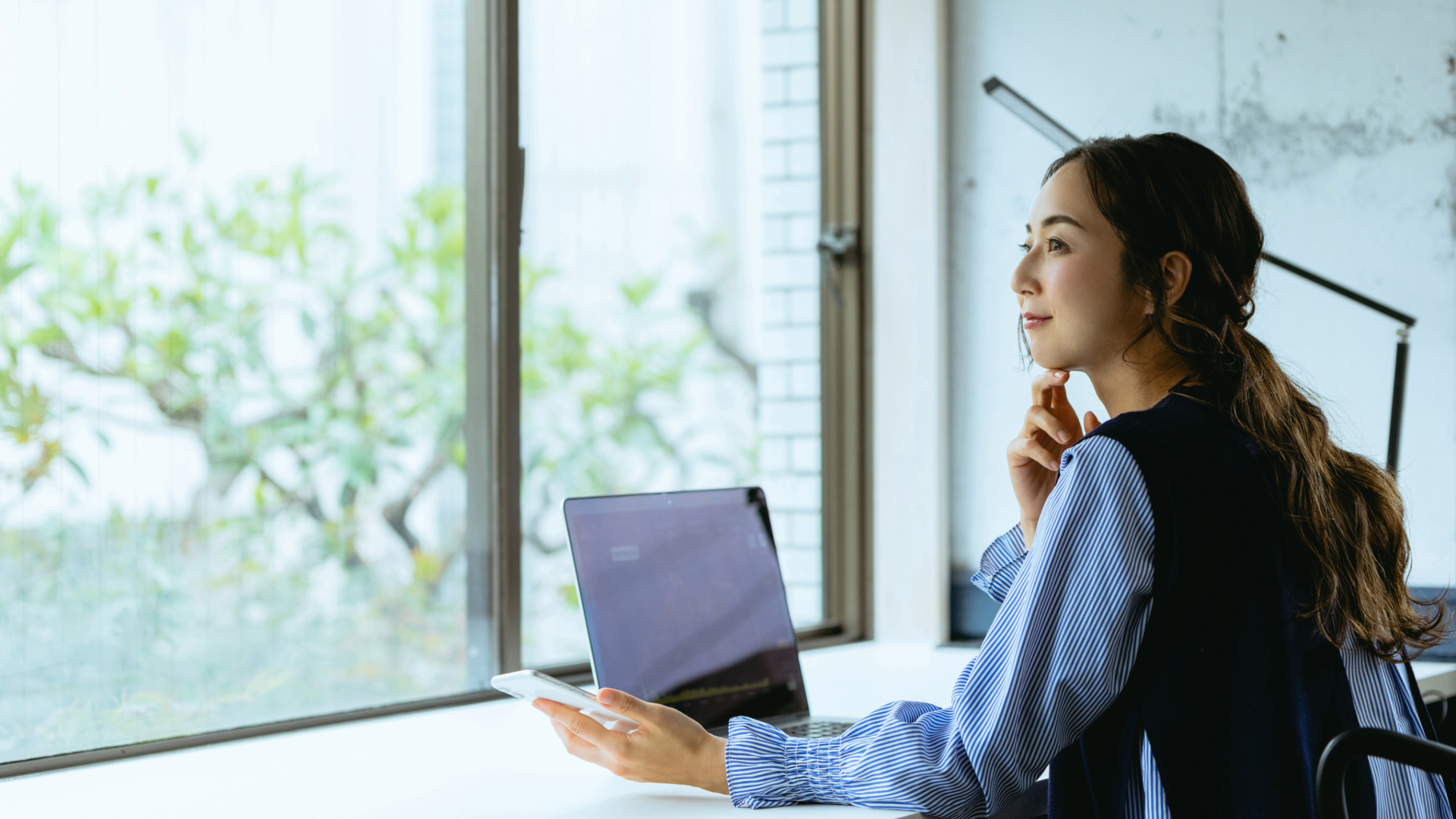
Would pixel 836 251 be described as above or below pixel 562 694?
above

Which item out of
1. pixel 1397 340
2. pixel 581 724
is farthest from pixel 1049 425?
pixel 1397 340

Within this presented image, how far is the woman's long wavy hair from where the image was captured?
1179 millimetres

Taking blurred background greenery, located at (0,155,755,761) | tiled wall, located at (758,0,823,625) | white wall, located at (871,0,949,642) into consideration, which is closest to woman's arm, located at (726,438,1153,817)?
blurred background greenery, located at (0,155,755,761)

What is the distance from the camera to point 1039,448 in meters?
1.60

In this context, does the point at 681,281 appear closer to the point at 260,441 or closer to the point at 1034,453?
the point at 260,441

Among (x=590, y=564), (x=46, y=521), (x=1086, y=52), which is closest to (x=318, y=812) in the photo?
(x=590, y=564)

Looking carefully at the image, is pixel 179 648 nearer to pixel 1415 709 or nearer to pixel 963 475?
pixel 963 475

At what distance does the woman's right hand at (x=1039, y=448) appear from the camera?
1588 millimetres

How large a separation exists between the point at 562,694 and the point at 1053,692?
528mm

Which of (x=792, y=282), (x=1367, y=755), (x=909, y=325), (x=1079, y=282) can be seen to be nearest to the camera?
(x=1367, y=755)

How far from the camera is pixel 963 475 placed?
260 cm

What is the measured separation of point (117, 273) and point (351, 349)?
68 centimetres

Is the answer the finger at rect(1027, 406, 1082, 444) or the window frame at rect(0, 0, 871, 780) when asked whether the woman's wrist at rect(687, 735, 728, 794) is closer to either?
the finger at rect(1027, 406, 1082, 444)

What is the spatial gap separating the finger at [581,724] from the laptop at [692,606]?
0.55ft
